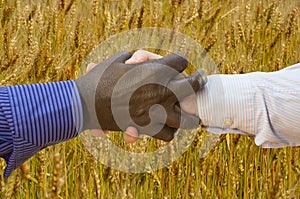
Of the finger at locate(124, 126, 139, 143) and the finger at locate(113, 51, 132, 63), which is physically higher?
the finger at locate(113, 51, 132, 63)

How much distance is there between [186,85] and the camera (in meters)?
Answer: 1.18

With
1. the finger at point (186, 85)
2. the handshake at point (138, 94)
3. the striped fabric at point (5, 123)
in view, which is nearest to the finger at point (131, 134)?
the handshake at point (138, 94)

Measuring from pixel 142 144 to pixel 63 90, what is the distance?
0.34 meters

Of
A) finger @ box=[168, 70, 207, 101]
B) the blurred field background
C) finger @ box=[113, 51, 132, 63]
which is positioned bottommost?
the blurred field background

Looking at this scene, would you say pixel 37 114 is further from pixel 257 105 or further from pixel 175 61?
pixel 257 105

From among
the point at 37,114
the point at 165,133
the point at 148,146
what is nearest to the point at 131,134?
the point at 165,133

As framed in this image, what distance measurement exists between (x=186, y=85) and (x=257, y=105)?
0.14m

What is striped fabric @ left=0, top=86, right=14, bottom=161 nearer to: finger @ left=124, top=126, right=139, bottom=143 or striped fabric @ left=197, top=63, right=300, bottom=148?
finger @ left=124, top=126, right=139, bottom=143

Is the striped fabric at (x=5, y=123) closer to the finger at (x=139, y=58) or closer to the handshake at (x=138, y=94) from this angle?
the handshake at (x=138, y=94)

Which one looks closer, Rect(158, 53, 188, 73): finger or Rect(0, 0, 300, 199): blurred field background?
Rect(158, 53, 188, 73): finger

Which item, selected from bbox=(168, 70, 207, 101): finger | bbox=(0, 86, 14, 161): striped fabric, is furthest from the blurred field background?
bbox=(168, 70, 207, 101): finger

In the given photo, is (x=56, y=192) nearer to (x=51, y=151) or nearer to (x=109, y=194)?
(x=109, y=194)

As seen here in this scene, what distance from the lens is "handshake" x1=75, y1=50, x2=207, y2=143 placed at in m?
1.16

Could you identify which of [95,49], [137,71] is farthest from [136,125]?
[95,49]
